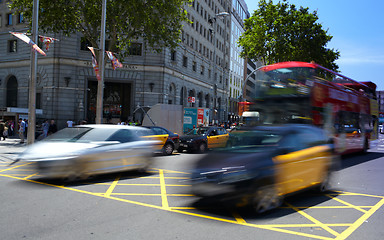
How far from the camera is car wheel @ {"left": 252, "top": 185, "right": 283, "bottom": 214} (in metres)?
5.69

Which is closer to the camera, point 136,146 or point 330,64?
point 136,146

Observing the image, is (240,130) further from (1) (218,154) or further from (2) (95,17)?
(2) (95,17)

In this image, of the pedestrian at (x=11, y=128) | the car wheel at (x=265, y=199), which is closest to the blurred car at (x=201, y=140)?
the car wheel at (x=265, y=199)

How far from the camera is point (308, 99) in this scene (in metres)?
12.2

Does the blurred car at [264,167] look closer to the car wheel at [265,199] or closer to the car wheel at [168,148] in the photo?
the car wheel at [265,199]

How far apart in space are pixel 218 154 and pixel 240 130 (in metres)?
1.12

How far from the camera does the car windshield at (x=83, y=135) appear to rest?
28.5 feet

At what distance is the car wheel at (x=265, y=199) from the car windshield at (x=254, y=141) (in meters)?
0.79

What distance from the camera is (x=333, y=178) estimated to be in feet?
25.7

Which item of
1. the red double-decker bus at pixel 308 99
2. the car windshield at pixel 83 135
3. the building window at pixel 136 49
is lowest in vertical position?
the car windshield at pixel 83 135

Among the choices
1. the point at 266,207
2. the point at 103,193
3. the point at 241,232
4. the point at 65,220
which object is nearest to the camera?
the point at 241,232

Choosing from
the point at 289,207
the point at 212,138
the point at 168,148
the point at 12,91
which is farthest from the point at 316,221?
the point at 12,91

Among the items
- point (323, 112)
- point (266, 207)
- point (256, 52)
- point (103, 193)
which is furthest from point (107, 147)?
point (256, 52)

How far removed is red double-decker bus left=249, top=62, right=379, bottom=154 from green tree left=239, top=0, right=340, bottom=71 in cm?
1935
